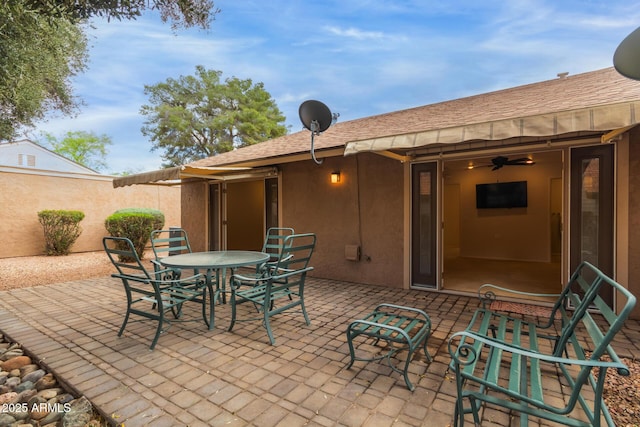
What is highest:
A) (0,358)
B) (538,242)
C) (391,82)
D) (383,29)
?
(391,82)

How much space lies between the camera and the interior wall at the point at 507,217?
919cm

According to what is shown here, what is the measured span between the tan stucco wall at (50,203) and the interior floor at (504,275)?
13.0 metres

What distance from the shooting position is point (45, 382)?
277 cm

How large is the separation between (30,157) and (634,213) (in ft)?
103

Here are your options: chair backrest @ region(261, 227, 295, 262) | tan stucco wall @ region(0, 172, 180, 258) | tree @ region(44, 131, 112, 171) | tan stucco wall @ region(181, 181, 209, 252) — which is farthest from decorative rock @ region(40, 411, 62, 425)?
tree @ region(44, 131, 112, 171)

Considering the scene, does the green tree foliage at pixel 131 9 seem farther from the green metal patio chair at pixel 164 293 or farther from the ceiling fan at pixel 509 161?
the ceiling fan at pixel 509 161

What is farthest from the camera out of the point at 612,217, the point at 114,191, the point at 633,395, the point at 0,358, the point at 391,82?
the point at 391,82

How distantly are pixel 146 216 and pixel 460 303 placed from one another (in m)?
9.33

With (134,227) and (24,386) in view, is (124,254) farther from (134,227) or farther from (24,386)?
(134,227)

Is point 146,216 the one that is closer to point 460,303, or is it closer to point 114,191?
point 114,191

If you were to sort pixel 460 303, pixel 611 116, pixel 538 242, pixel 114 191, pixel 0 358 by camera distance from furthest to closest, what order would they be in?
pixel 114 191
pixel 538 242
pixel 460 303
pixel 0 358
pixel 611 116

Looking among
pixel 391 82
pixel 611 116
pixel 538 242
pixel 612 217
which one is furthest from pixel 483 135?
pixel 391 82

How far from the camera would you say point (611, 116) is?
9.53 feet

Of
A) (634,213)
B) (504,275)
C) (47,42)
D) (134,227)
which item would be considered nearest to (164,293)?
(47,42)
